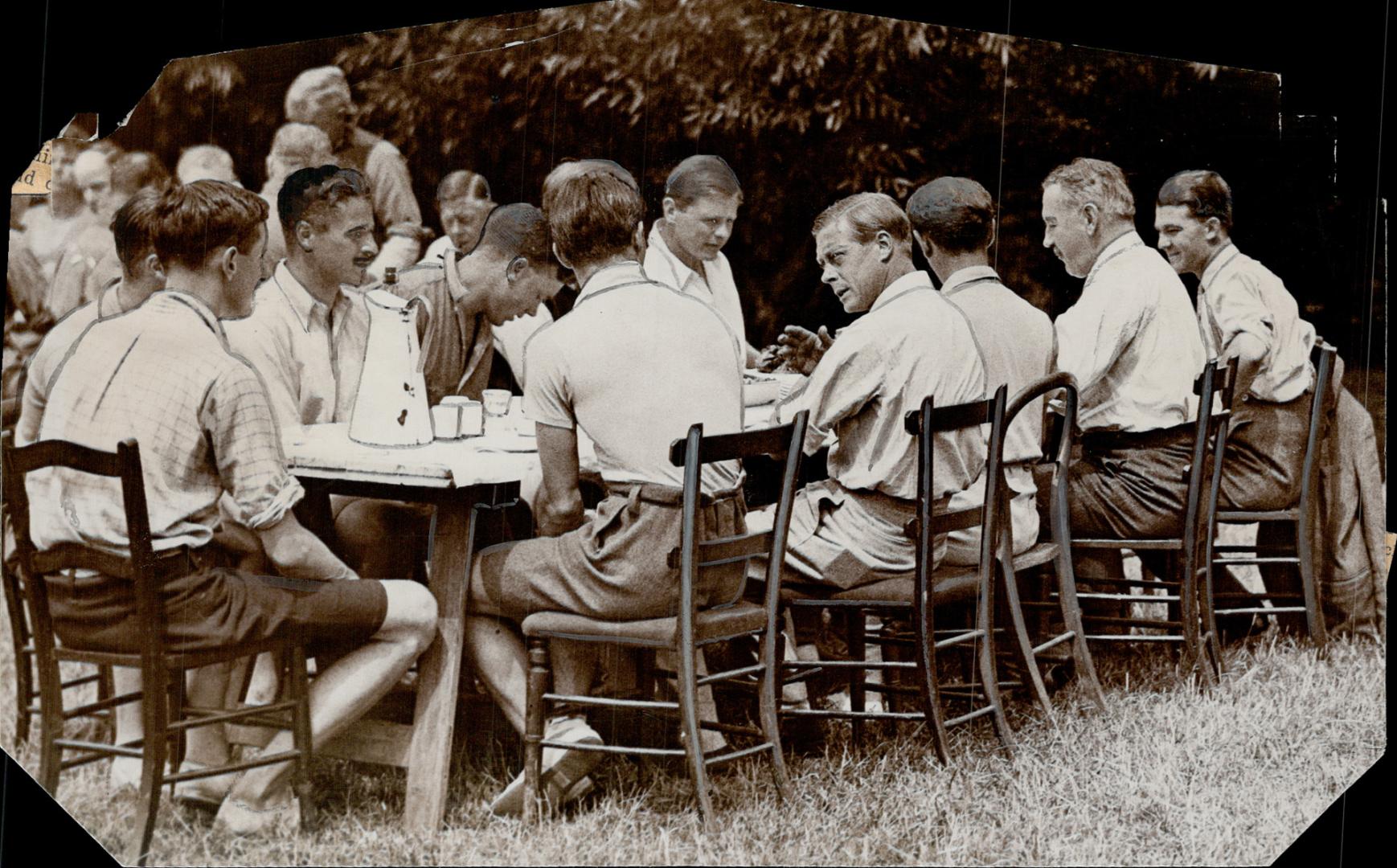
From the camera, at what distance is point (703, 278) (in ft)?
16.7

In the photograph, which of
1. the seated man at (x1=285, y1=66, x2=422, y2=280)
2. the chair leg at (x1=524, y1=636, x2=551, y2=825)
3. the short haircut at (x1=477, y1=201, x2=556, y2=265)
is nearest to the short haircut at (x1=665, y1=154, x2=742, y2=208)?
the short haircut at (x1=477, y1=201, x2=556, y2=265)

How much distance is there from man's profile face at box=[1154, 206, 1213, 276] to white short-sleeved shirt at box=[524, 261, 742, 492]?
1.78m

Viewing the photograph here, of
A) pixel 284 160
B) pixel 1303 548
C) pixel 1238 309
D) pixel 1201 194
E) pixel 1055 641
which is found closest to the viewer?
pixel 284 160

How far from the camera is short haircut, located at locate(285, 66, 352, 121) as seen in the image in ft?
17.1

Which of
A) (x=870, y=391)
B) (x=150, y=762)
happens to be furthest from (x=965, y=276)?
(x=150, y=762)

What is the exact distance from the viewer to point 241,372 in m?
5.06

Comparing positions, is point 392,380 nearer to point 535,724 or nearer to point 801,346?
point 535,724

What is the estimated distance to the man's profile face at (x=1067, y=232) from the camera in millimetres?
5605

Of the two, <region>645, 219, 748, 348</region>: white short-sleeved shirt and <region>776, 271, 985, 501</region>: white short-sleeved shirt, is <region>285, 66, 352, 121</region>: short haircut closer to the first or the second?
<region>645, 219, 748, 348</region>: white short-sleeved shirt

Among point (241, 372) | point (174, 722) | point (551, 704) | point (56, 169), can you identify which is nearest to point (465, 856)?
point (551, 704)

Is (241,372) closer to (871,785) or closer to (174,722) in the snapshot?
(174,722)

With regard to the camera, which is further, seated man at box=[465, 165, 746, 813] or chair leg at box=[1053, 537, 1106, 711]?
chair leg at box=[1053, 537, 1106, 711]

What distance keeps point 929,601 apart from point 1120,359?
1.16 metres

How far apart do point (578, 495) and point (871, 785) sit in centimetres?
127
